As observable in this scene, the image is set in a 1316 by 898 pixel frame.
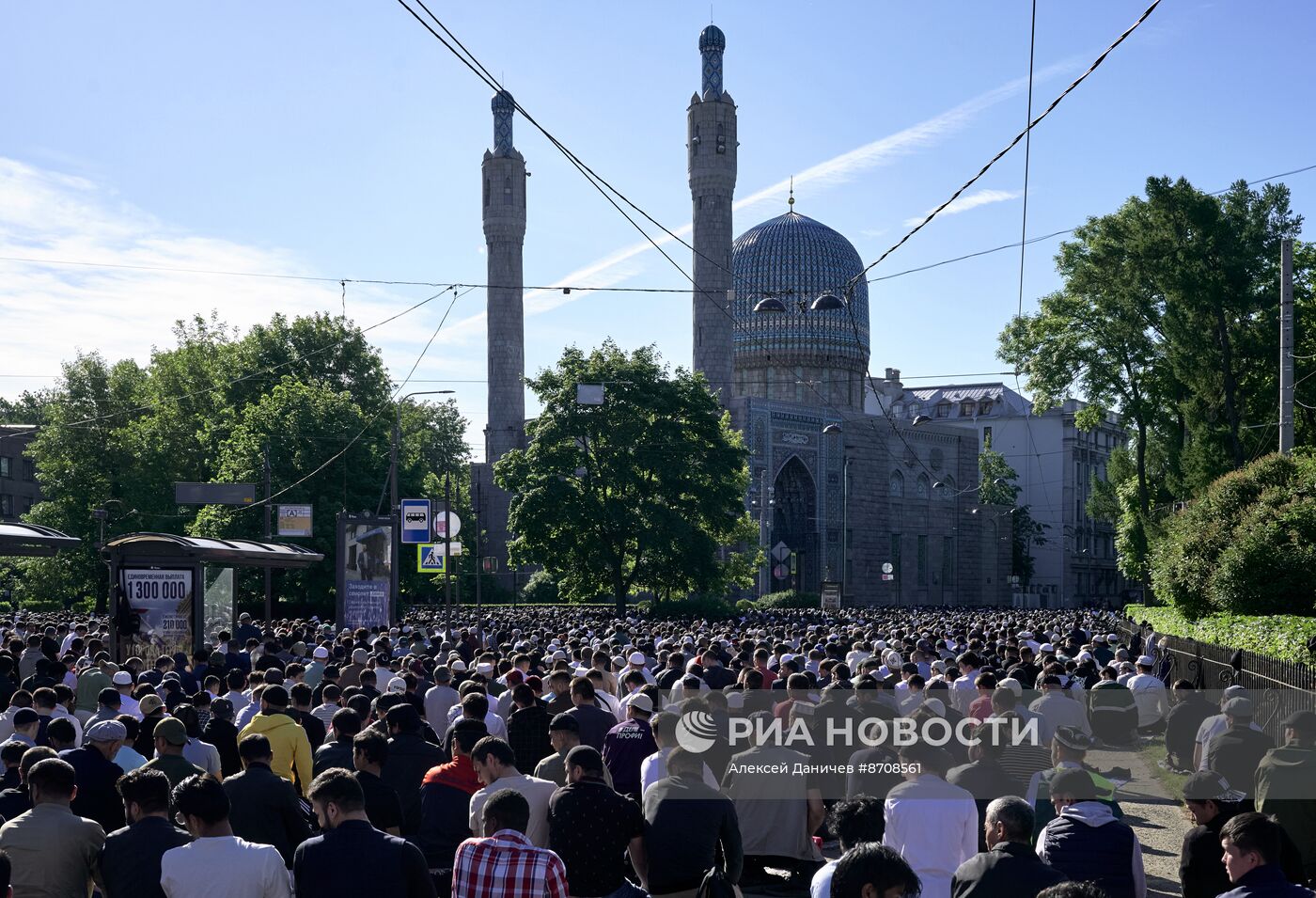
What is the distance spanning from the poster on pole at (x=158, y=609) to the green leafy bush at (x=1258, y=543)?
57.8 ft

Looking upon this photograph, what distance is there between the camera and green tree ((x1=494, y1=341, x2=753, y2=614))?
4634cm

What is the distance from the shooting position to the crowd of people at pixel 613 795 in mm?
5660

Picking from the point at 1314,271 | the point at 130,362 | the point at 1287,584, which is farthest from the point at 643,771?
the point at 130,362

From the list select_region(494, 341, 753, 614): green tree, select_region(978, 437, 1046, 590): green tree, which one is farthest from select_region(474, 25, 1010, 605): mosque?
select_region(494, 341, 753, 614): green tree

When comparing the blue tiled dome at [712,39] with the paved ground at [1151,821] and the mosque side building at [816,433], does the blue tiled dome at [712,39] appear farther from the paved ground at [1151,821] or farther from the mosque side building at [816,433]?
the paved ground at [1151,821]

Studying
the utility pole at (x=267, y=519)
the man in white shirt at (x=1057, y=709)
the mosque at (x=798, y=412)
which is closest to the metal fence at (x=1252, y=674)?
the man in white shirt at (x=1057, y=709)

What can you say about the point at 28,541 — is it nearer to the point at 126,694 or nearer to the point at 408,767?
the point at 126,694

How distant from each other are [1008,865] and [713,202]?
221ft

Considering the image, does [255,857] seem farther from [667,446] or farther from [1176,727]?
[667,446]

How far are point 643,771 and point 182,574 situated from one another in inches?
583

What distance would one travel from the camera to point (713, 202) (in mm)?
71312

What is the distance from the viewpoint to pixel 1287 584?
2327 cm

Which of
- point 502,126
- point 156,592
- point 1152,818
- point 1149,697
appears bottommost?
point 1152,818

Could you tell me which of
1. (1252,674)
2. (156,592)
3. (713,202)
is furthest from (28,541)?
(713,202)
